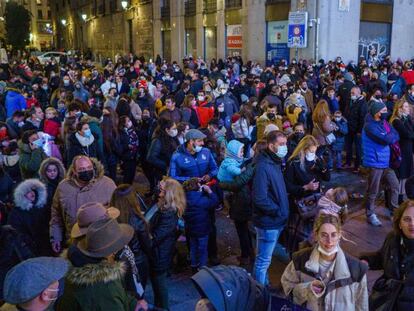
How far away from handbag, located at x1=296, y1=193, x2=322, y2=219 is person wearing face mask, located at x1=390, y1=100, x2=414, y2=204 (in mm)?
2443

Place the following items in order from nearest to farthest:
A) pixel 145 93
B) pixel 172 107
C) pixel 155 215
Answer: pixel 155 215 → pixel 172 107 → pixel 145 93

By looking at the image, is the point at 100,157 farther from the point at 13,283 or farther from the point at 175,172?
the point at 13,283

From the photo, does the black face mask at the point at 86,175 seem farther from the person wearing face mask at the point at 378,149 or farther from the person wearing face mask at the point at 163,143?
the person wearing face mask at the point at 378,149

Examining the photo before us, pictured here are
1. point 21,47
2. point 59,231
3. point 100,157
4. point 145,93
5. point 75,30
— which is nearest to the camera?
point 59,231

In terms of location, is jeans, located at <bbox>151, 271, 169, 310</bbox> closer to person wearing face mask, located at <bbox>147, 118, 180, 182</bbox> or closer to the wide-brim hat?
the wide-brim hat

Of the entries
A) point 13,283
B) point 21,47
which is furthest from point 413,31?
point 21,47

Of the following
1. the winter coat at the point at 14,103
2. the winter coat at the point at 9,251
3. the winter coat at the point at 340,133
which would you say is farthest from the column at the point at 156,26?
the winter coat at the point at 9,251

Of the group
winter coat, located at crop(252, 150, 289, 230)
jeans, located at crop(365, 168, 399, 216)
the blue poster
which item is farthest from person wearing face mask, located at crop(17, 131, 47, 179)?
the blue poster

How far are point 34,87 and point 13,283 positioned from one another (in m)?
13.1

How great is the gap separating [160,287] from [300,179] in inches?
88.2

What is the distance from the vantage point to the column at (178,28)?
3288cm

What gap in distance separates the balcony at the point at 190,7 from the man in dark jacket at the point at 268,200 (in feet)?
91.0

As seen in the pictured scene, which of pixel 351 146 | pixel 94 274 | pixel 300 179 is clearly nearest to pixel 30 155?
pixel 300 179

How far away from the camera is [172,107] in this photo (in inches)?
380
